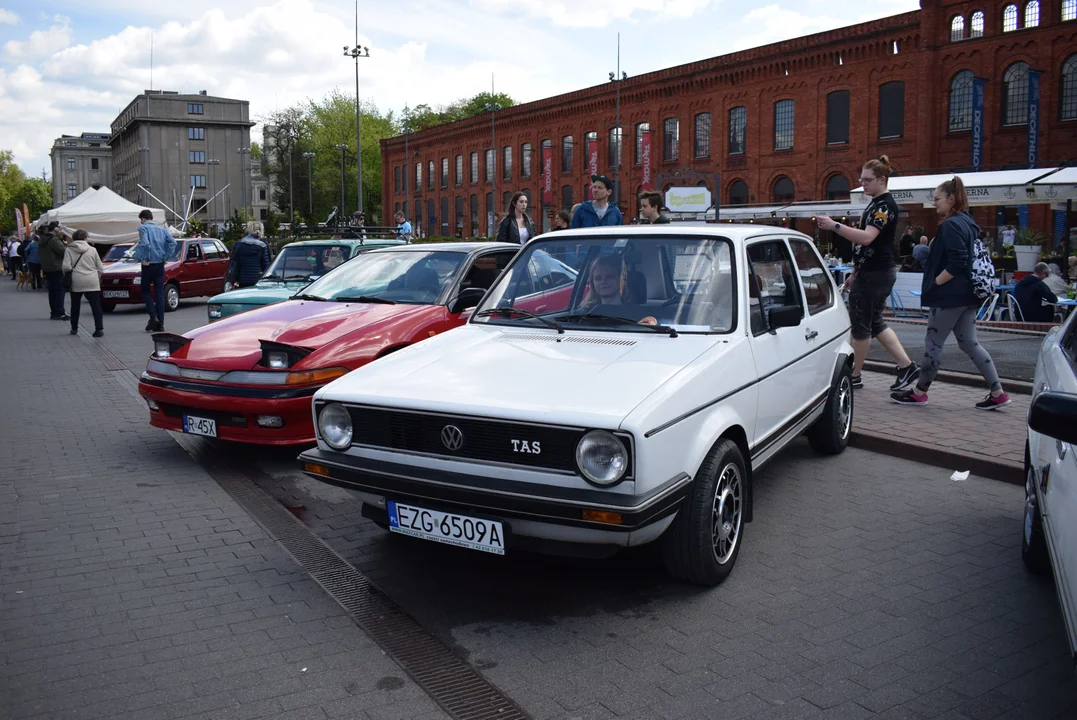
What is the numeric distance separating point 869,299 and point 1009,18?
116 feet

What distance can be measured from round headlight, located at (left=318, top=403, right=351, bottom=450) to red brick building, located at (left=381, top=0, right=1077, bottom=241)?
31.3 m

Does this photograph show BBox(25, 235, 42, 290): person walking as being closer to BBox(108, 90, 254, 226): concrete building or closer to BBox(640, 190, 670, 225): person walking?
BBox(640, 190, 670, 225): person walking

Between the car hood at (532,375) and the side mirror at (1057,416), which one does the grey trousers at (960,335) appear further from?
the side mirror at (1057,416)

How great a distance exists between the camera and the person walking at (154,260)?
51.5ft

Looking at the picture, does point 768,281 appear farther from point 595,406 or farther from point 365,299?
point 365,299

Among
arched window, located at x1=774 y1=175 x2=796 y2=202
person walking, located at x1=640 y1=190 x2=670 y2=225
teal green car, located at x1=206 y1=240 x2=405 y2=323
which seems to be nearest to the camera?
person walking, located at x1=640 y1=190 x2=670 y2=225

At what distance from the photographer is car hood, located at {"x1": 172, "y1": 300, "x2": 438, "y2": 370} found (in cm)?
669

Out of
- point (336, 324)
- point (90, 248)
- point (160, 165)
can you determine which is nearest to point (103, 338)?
point (90, 248)

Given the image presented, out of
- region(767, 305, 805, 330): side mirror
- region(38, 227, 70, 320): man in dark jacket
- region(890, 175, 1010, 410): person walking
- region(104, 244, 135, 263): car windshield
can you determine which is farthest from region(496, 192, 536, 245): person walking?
region(104, 244, 135, 263): car windshield

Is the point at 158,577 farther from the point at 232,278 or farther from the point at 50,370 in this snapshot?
A: the point at 232,278

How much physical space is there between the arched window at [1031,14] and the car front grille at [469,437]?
39.7 m

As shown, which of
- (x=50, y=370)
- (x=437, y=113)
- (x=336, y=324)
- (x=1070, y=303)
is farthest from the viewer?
(x=437, y=113)

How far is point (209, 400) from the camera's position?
6527 millimetres

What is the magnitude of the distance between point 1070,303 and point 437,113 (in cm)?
10302
